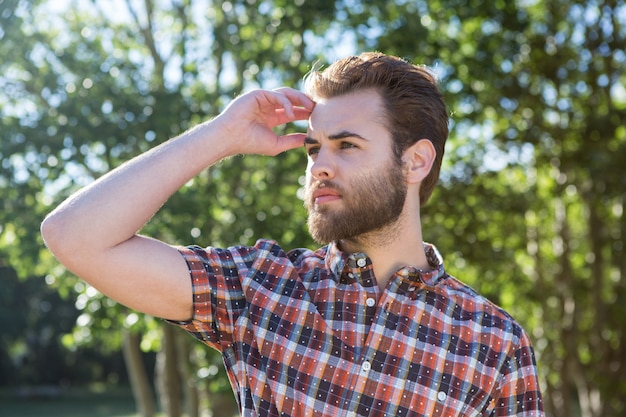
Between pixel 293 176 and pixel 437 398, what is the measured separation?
4860 millimetres

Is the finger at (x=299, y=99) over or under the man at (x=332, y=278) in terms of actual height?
over

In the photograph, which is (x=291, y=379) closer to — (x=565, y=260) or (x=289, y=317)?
(x=289, y=317)

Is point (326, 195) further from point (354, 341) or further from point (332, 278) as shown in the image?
point (354, 341)

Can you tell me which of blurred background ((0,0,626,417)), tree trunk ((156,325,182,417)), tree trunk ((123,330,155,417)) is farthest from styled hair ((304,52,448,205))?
tree trunk ((123,330,155,417))

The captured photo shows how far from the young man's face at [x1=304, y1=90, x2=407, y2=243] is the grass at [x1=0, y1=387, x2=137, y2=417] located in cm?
2037

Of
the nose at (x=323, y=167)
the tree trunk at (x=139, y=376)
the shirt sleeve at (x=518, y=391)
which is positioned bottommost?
the tree trunk at (x=139, y=376)

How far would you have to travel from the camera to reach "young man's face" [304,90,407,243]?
2.04m

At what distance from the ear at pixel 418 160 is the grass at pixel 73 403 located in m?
20.3

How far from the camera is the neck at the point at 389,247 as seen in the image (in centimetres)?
213

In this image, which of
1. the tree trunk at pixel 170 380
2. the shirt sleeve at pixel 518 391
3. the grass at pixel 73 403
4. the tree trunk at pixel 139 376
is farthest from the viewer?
the grass at pixel 73 403

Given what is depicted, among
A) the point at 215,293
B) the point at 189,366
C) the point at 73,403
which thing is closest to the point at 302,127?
the point at 189,366

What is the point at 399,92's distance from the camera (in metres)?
2.21

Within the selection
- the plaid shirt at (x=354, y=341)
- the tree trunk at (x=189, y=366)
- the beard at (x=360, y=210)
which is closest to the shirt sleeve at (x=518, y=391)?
the plaid shirt at (x=354, y=341)

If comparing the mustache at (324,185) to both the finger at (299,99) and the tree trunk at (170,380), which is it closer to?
the finger at (299,99)
